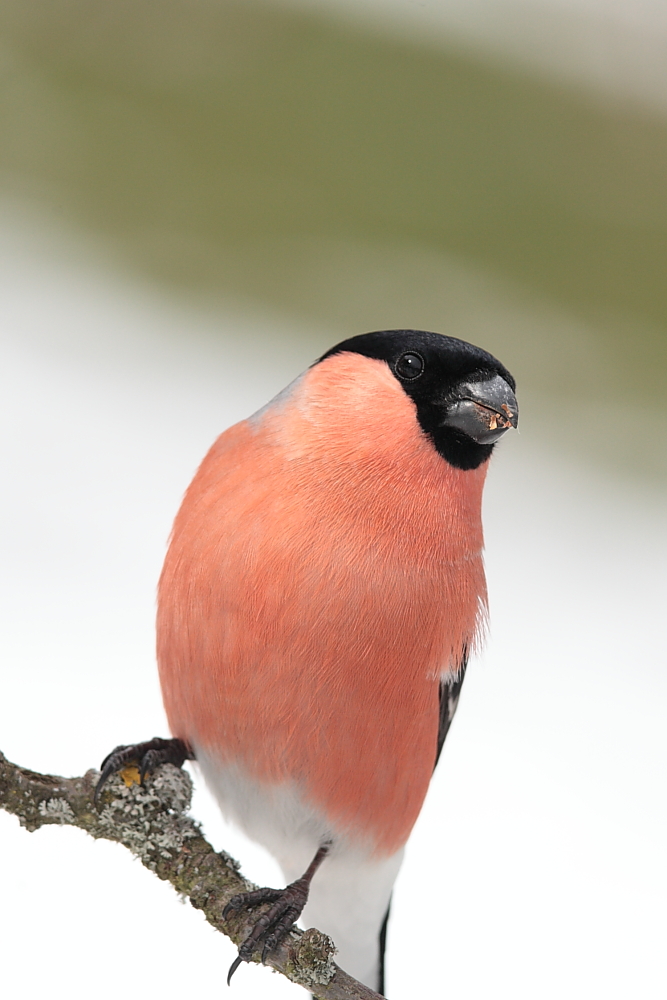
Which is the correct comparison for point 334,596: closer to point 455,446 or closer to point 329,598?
point 329,598

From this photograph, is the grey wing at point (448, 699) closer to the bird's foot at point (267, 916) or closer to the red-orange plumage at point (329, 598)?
the red-orange plumage at point (329, 598)

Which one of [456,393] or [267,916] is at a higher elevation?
[456,393]

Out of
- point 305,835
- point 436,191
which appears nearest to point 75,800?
point 305,835

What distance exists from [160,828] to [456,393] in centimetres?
51

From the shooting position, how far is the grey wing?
104cm

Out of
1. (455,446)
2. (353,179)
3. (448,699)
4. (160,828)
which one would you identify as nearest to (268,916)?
(160,828)

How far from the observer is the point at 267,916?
3.01 feet

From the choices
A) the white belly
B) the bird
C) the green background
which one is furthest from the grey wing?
the green background

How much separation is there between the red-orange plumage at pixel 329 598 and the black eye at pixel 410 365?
1 cm

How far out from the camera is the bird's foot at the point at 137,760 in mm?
964

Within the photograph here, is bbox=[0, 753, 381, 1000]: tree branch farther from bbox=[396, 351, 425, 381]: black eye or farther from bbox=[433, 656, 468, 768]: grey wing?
bbox=[396, 351, 425, 381]: black eye

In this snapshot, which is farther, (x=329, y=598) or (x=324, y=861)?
(x=324, y=861)

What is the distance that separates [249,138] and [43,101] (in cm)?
72

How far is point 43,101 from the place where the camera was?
3008 millimetres
